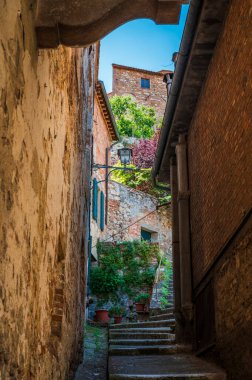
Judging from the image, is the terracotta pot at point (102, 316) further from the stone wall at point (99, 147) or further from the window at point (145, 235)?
the window at point (145, 235)

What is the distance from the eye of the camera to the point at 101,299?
16.1m

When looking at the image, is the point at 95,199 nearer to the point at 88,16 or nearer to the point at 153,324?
the point at 153,324

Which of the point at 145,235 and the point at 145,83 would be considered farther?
the point at 145,83

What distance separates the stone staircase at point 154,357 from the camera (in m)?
5.74

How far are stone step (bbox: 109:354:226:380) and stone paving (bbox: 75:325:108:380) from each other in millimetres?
238

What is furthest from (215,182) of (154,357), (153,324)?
(153,324)

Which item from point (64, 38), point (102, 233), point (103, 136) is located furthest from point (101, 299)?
point (64, 38)

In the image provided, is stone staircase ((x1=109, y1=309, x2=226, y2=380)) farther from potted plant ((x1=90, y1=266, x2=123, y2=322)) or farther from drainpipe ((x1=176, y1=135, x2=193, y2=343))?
potted plant ((x1=90, y1=266, x2=123, y2=322))

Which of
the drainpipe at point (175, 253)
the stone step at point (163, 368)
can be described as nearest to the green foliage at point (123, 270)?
the drainpipe at point (175, 253)

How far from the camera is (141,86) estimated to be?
36.4 metres

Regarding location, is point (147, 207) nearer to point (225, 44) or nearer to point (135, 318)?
point (135, 318)

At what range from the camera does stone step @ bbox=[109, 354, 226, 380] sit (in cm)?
569

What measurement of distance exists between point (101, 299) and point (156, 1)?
14396 millimetres

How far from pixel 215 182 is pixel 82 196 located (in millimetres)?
2525
